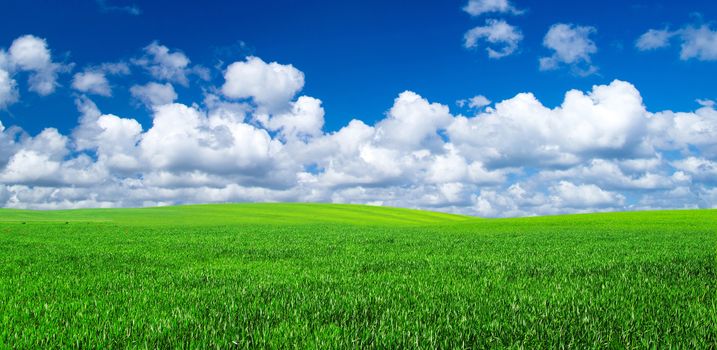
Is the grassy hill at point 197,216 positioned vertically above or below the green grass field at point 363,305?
below

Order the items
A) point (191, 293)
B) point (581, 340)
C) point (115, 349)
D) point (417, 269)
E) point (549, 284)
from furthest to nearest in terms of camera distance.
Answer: point (417, 269) < point (549, 284) < point (191, 293) < point (581, 340) < point (115, 349)

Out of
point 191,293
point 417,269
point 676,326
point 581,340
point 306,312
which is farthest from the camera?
point 417,269

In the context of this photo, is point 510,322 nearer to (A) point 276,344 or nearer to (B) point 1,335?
(A) point 276,344

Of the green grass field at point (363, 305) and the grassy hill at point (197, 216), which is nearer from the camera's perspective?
the green grass field at point (363, 305)

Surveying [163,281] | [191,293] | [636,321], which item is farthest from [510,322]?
[163,281]

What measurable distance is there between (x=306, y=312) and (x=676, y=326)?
540 centimetres

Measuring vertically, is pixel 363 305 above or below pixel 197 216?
above

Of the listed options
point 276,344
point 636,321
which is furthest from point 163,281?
point 636,321

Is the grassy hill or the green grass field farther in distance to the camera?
the grassy hill

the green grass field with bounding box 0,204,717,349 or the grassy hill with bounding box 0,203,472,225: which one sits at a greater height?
the green grass field with bounding box 0,204,717,349

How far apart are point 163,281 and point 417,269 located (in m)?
6.74

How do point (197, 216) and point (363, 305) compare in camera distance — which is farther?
point (197, 216)

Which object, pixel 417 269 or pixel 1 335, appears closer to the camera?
pixel 1 335

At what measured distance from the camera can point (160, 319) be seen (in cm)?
718
